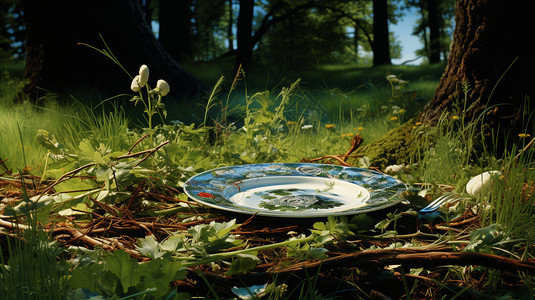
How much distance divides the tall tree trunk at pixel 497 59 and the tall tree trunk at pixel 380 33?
11729 mm

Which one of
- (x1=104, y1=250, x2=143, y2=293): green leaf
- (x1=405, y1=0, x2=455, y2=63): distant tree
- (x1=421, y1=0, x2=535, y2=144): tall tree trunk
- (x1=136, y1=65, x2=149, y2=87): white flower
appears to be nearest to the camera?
(x1=104, y1=250, x2=143, y2=293): green leaf

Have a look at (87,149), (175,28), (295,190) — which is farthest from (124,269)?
(175,28)

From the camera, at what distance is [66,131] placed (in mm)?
3117

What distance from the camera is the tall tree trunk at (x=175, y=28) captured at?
1158 centimetres

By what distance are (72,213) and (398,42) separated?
38206 mm

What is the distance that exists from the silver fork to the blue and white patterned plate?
0.40 ft

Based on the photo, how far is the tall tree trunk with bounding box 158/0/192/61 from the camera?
38.0ft

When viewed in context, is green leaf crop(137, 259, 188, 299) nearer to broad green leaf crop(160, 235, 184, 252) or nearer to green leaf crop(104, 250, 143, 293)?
green leaf crop(104, 250, 143, 293)

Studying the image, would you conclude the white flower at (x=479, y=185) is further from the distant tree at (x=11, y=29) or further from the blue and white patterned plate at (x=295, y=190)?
the distant tree at (x=11, y=29)

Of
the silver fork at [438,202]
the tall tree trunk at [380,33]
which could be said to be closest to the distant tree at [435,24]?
the tall tree trunk at [380,33]

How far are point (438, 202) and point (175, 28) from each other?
1086 cm

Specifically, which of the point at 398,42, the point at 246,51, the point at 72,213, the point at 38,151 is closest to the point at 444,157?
the point at 72,213

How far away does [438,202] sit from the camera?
182 centimetres

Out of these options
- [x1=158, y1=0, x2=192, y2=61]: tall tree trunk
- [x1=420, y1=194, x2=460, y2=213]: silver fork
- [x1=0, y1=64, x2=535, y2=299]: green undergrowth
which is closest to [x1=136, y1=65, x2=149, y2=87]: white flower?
[x1=0, y1=64, x2=535, y2=299]: green undergrowth
